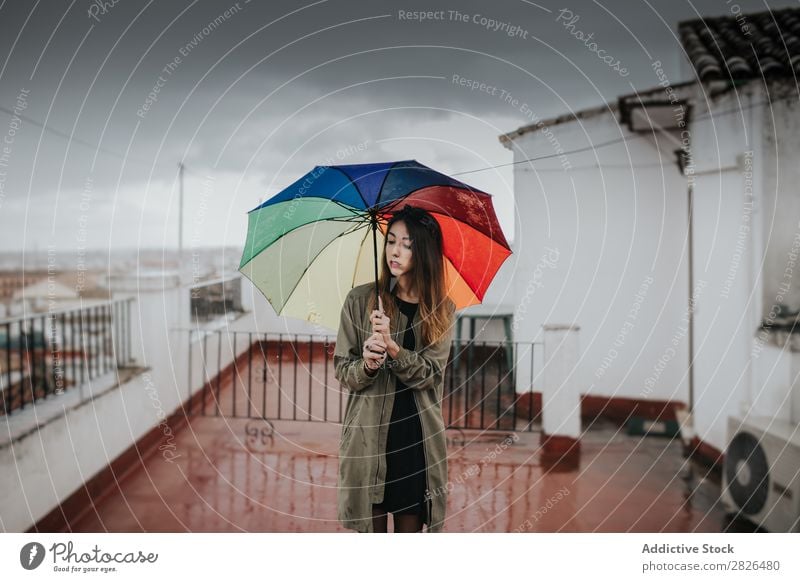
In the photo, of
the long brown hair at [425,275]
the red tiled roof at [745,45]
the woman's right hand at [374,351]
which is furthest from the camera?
the red tiled roof at [745,45]

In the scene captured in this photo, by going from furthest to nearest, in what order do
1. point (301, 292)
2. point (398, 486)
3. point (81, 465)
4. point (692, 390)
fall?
point (692, 390), point (81, 465), point (301, 292), point (398, 486)

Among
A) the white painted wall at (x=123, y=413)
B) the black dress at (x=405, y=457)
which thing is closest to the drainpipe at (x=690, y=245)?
the black dress at (x=405, y=457)

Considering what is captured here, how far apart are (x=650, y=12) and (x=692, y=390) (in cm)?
147

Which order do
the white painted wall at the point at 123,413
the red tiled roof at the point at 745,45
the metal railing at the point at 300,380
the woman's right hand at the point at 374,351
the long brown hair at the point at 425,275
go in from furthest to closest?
1. the metal railing at the point at 300,380
2. the red tiled roof at the point at 745,45
3. the white painted wall at the point at 123,413
4. the long brown hair at the point at 425,275
5. the woman's right hand at the point at 374,351

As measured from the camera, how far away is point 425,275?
5.91 ft

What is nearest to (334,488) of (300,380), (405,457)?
(300,380)

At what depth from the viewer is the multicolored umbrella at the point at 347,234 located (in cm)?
184

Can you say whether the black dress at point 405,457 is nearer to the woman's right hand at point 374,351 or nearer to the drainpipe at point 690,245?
the woman's right hand at point 374,351

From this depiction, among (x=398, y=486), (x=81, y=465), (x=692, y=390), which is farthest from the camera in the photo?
(x=692, y=390)

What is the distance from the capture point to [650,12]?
7.02 ft
